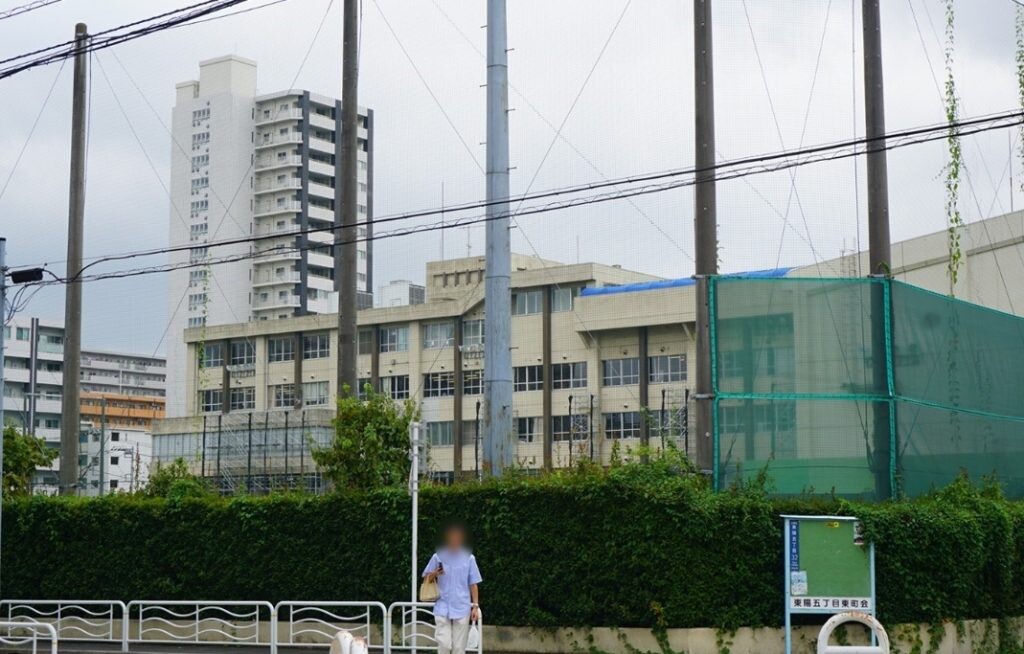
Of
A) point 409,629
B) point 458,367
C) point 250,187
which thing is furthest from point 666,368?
point 250,187

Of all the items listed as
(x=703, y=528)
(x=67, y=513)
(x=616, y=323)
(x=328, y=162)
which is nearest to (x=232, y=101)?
(x=328, y=162)

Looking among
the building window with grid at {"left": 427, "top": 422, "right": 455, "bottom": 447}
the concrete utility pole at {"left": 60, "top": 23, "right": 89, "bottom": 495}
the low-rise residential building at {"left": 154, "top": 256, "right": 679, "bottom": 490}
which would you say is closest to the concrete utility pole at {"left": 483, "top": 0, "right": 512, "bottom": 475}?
the concrete utility pole at {"left": 60, "top": 23, "right": 89, "bottom": 495}

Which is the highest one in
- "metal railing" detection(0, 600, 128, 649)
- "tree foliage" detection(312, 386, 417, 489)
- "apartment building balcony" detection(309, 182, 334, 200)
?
"apartment building balcony" detection(309, 182, 334, 200)

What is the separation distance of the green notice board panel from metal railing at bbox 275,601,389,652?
262 inches

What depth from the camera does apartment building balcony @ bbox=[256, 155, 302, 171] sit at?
4919 inches

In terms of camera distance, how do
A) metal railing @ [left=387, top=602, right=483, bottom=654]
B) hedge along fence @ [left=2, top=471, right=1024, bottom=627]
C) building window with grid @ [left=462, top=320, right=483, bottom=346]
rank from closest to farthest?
hedge along fence @ [left=2, top=471, right=1024, bottom=627] < metal railing @ [left=387, top=602, right=483, bottom=654] < building window with grid @ [left=462, top=320, right=483, bottom=346]

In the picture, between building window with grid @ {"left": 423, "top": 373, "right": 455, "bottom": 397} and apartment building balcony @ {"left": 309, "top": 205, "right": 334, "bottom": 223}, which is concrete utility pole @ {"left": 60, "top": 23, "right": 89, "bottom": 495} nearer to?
building window with grid @ {"left": 423, "top": 373, "right": 455, "bottom": 397}

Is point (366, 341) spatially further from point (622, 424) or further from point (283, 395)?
point (622, 424)

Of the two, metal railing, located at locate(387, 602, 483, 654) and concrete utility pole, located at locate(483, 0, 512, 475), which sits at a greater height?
concrete utility pole, located at locate(483, 0, 512, 475)

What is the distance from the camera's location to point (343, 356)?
24328 mm

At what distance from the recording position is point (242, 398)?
9838 cm

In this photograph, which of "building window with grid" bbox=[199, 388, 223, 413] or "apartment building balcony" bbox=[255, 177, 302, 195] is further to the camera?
"apartment building balcony" bbox=[255, 177, 302, 195]

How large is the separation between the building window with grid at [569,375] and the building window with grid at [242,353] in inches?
1086

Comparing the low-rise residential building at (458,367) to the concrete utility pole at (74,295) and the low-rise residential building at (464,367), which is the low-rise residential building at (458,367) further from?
the concrete utility pole at (74,295)
